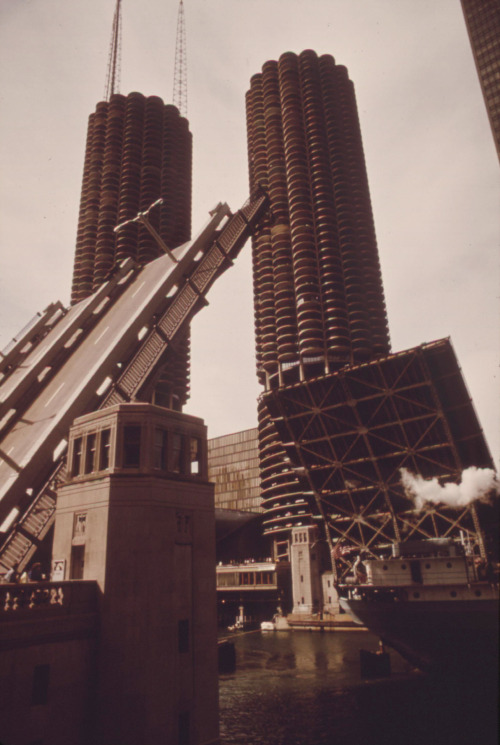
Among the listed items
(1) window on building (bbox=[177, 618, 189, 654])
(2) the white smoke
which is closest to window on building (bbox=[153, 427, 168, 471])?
(1) window on building (bbox=[177, 618, 189, 654])

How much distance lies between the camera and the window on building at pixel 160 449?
21297 millimetres

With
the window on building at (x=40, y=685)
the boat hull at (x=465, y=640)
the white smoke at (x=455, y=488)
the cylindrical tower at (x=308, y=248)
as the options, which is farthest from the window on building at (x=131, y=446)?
the cylindrical tower at (x=308, y=248)

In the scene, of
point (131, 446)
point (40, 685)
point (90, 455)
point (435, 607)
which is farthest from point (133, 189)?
point (40, 685)

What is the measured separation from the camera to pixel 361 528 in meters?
62.6

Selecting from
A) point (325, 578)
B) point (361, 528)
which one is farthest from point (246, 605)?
point (361, 528)

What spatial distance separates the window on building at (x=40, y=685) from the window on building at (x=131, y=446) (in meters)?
7.62

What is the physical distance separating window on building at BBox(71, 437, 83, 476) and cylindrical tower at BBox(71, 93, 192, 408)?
304 feet

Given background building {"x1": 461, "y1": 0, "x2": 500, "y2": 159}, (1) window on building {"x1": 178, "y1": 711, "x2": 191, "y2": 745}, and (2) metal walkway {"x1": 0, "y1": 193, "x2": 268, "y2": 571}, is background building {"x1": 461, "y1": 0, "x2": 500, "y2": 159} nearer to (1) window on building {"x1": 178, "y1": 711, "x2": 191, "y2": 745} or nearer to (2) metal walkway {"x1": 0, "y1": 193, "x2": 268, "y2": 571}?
(2) metal walkway {"x1": 0, "y1": 193, "x2": 268, "y2": 571}

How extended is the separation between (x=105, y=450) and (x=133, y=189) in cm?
12108

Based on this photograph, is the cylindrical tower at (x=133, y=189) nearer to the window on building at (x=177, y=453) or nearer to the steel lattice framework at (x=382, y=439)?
the steel lattice framework at (x=382, y=439)

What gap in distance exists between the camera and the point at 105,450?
2155 centimetres

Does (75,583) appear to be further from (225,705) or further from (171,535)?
(225,705)

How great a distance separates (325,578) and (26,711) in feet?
256

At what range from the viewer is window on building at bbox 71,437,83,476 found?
2238cm
